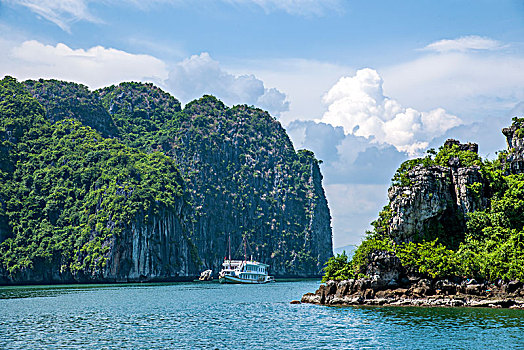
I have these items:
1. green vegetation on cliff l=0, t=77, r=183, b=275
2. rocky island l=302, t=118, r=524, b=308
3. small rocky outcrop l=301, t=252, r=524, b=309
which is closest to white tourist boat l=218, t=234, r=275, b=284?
green vegetation on cliff l=0, t=77, r=183, b=275

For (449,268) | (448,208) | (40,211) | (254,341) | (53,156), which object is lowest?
(254,341)

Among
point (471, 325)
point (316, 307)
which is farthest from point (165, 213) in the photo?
point (471, 325)

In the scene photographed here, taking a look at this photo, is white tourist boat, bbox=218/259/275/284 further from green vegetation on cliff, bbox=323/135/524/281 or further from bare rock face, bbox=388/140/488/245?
bare rock face, bbox=388/140/488/245

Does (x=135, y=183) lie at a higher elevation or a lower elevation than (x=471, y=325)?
higher

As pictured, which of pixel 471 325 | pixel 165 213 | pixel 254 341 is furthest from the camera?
pixel 165 213

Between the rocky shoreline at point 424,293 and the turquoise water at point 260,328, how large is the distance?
8.17 ft

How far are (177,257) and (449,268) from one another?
344 ft

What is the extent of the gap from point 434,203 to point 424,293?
1125 cm

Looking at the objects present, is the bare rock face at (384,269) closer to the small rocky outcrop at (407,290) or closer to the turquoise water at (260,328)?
the small rocky outcrop at (407,290)

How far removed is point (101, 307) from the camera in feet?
211

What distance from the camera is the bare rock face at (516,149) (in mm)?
67812

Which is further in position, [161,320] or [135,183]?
[135,183]

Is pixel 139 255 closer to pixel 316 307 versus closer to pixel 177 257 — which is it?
pixel 177 257

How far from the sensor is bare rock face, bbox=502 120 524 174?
67.8 m
